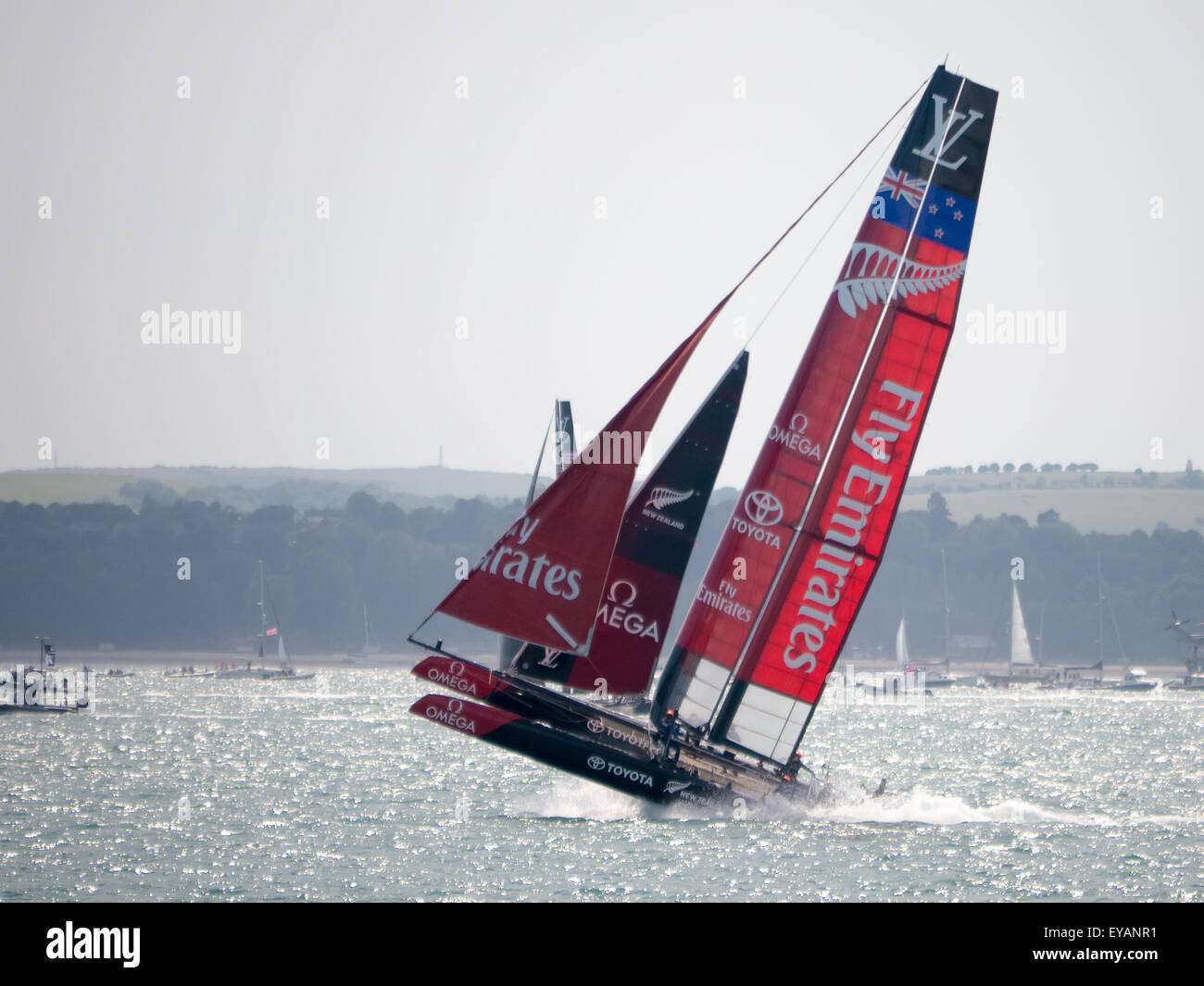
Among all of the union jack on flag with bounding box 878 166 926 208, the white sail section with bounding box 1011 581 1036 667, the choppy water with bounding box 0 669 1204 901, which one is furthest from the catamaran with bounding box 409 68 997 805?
the white sail section with bounding box 1011 581 1036 667

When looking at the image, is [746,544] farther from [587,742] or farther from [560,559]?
[587,742]

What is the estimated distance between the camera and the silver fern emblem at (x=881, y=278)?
824 inches

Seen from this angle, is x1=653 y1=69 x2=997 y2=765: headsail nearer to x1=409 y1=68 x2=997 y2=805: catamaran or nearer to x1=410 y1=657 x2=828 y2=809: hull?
x1=409 y1=68 x2=997 y2=805: catamaran

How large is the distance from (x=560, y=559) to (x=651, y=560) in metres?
2.49

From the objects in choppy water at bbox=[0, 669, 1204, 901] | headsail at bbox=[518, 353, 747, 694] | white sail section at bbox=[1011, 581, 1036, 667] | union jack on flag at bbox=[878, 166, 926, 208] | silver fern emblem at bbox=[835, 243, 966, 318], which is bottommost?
white sail section at bbox=[1011, 581, 1036, 667]

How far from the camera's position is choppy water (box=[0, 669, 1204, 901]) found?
57.4 feet

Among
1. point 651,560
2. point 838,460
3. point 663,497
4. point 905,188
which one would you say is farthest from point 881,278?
point 651,560

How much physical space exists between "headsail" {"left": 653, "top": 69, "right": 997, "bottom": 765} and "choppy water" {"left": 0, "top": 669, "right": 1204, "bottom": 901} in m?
1.81

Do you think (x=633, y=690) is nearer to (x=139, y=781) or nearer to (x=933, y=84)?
(x=933, y=84)
